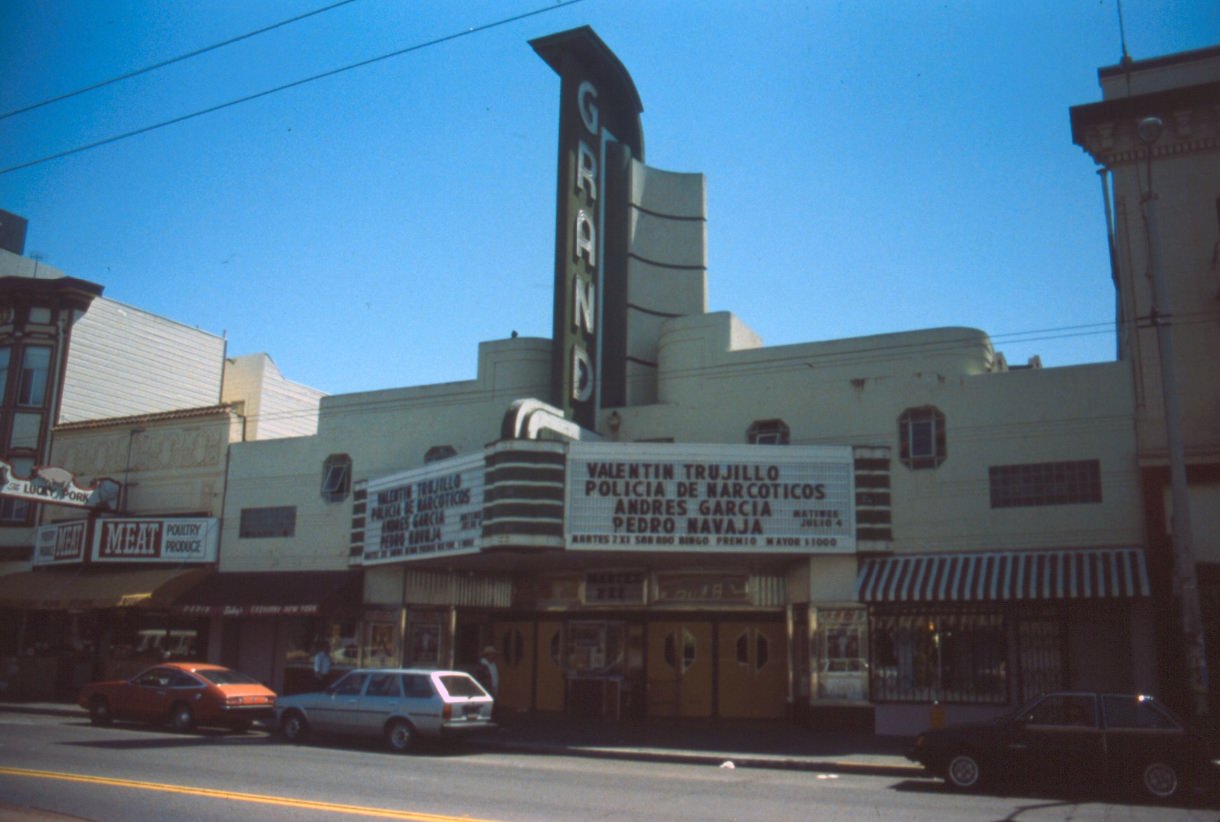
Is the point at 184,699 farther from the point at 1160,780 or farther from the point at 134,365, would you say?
the point at 134,365

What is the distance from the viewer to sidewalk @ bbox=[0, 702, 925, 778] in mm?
16938

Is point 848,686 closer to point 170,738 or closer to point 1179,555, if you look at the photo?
point 1179,555

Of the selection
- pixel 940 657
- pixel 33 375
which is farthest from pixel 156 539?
pixel 940 657

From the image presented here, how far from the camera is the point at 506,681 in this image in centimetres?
2695

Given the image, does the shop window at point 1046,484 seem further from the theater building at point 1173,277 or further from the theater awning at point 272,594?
the theater awning at point 272,594

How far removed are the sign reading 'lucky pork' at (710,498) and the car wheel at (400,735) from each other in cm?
477

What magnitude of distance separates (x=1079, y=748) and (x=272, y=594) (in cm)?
1967

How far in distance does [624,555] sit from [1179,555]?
10373 mm

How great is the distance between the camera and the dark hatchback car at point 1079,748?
43.9ft

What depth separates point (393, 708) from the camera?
18.4 meters

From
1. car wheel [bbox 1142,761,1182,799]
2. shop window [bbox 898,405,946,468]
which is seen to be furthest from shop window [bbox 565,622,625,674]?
car wheel [bbox 1142,761,1182,799]

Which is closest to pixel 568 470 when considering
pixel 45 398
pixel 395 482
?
pixel 395 482

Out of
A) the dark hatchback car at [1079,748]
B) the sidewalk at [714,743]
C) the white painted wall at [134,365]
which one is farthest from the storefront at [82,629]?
the dark hatchback car at [1079,748]

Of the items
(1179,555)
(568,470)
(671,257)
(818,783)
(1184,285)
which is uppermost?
(671,257)
